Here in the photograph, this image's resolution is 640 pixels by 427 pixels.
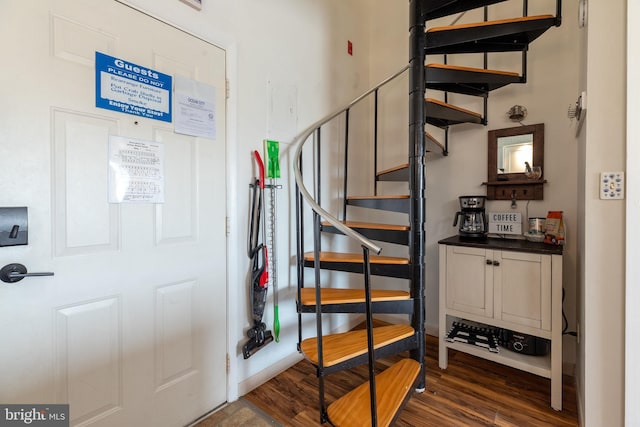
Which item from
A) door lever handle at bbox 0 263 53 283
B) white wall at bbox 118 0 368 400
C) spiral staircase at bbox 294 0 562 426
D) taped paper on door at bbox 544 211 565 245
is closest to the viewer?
door lever handle at bbox 0 263 53 283

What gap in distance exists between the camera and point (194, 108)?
157cm

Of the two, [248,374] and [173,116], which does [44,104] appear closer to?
[173,116]

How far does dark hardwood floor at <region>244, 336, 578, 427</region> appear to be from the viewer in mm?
1595

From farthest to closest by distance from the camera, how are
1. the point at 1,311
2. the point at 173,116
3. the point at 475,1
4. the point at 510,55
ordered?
the point at 510,55, the point at 475,1, the point at 173,116, the point at 1,311

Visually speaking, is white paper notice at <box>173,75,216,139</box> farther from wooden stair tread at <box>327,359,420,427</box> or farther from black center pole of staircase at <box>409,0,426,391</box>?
wooden stair tread at <box>327,359,420,427</box>

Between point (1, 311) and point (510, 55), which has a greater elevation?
point (510, 55)

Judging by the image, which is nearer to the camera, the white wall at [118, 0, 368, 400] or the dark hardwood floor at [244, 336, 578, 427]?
the dark hardwood floor at [244, 336, 578, 427]

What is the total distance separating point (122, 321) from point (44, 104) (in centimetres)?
98

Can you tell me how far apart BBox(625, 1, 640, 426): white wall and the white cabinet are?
0.42 meters

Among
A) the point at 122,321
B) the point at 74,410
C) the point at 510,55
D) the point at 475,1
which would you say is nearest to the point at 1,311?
the point at 122,321

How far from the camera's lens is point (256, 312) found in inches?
71.2

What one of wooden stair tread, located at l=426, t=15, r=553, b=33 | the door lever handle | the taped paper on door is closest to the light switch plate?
the taped paper on door

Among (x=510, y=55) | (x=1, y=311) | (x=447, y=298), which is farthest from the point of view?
(x=510, y=55)
